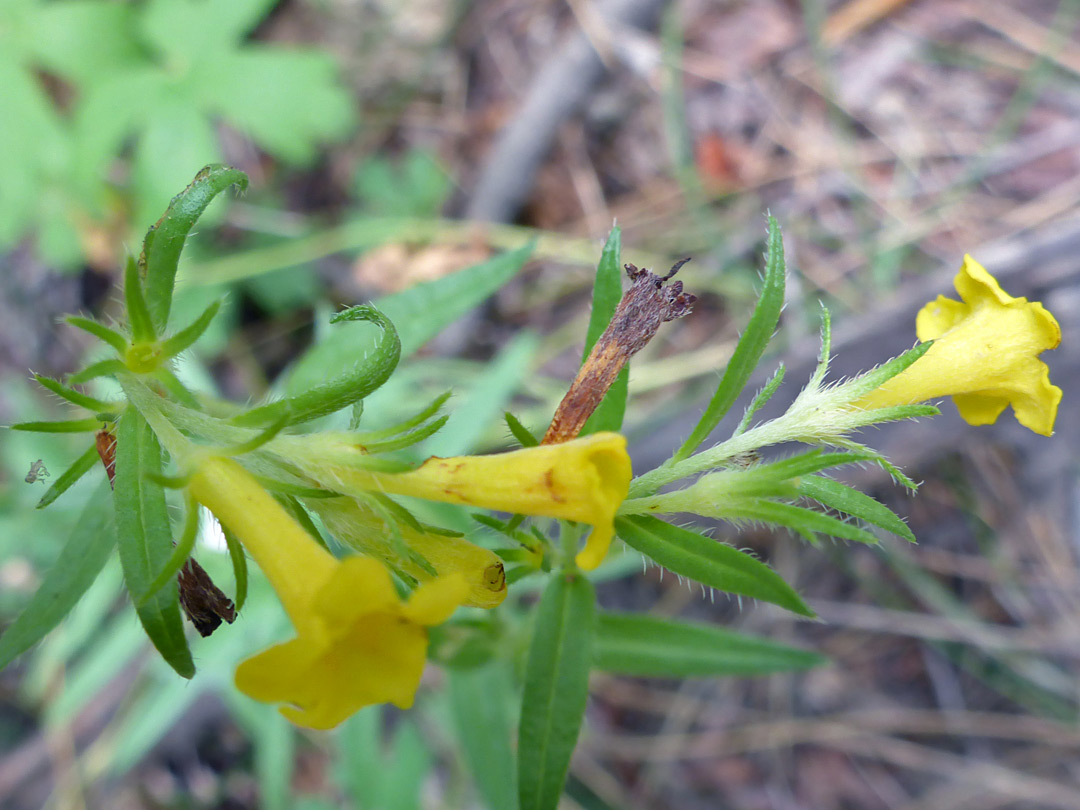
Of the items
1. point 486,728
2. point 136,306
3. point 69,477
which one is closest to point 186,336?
point 136,306

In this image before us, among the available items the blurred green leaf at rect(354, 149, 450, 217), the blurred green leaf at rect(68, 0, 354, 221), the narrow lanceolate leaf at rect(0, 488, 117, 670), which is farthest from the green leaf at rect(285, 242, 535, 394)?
the blurred green leaf at rect(354, 149, 450, 217)

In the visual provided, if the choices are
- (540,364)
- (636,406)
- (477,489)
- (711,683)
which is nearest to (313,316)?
(540,364)

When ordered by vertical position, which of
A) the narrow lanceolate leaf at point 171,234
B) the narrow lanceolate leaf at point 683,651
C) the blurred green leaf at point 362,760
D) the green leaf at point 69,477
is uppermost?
the narrow lanceolate leaf at point 171,234

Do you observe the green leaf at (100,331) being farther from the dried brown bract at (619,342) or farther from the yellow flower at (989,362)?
the yellow flower at (989,362)

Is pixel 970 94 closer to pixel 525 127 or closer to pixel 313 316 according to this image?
pixel 525 127

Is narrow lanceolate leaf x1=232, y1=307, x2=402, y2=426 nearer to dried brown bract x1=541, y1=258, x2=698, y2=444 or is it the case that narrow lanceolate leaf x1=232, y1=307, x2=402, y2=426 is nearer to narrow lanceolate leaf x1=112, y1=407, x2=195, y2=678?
narrow lanceolate leaf x1=112, y1=407, x2=195, y2=678

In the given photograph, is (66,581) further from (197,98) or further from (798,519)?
(197,98)

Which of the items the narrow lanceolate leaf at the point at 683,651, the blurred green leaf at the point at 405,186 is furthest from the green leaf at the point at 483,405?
the blurred green leaf at the point at 405,186
